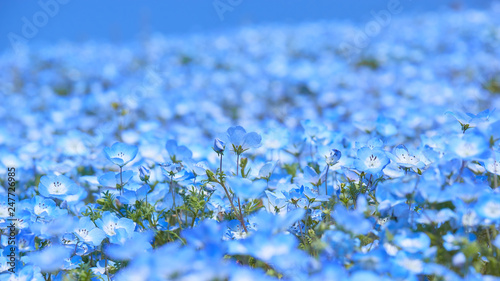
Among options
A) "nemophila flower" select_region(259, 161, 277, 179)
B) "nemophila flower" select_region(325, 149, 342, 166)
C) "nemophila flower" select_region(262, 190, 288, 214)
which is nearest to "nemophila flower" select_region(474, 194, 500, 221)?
"nemophila flower" select_region(325, 149, 342, 166)

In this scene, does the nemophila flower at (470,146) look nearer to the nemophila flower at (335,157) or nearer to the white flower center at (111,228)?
the nemophila flower at (335,157)

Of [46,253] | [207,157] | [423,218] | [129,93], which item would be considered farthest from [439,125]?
[129,93]

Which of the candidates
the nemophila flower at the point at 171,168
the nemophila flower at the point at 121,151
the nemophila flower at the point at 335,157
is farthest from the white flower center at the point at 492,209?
the nemophila flower at the point at 121,151

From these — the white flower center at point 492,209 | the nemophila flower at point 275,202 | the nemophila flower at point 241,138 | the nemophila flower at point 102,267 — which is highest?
the nemophila flower at point 241,138

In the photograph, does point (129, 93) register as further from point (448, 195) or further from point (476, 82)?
point (448, 195)

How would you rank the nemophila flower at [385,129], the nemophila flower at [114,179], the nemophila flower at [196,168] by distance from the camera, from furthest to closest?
the nemophila flower at [385,129] < the nemophila flower at [114,179] < the nemophila flower at [196,168]

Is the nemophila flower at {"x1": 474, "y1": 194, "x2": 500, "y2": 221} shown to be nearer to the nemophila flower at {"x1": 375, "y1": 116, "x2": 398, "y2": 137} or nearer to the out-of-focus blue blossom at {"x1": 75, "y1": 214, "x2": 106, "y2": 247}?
the nemophila flower at {"x1": 375, "y1": 116, "x2": 398, "y2": 137}
